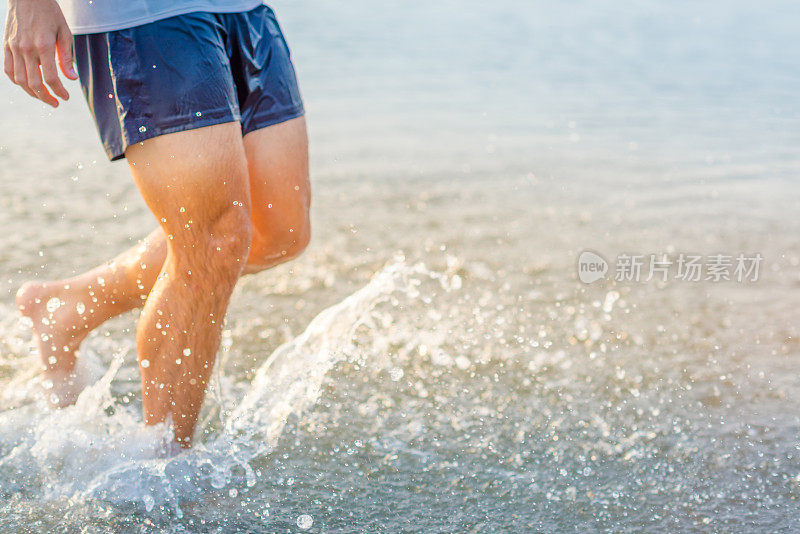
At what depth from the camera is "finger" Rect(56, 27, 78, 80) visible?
76.1 inches

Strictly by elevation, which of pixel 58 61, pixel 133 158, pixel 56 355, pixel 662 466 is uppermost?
pixel 58 61

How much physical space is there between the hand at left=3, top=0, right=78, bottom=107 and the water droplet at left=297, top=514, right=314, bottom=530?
1.10 metres

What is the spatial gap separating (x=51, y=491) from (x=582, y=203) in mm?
3445

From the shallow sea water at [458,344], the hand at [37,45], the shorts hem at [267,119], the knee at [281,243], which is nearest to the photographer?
the hand at [37,45]

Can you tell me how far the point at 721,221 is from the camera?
4.57 meters

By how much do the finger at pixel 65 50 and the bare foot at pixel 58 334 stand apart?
841 millimetres

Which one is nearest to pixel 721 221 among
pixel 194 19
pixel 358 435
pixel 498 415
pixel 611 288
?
pixel 611 288

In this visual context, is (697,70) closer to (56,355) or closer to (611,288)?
(611,288)

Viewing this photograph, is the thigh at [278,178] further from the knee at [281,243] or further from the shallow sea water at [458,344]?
the shallow sea water at [458,344]

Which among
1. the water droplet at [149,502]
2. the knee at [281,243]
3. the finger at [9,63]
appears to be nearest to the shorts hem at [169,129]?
the finger at [9,63]

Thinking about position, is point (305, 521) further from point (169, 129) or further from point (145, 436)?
point (169, 129)

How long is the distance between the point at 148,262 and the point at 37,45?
2.50ft

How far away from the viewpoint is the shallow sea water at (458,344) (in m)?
2.14
